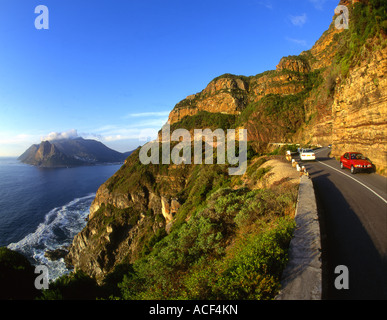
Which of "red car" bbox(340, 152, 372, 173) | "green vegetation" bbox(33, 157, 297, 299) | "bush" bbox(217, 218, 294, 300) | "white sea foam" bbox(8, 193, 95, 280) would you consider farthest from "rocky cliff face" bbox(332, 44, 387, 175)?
"white sea foam" bbox(8, 193, 95, 280)

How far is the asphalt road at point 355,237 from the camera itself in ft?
12.5

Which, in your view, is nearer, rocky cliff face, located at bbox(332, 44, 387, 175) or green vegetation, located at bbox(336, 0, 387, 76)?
rocky cliff face, located at bbox(332, 44, 387, 175)

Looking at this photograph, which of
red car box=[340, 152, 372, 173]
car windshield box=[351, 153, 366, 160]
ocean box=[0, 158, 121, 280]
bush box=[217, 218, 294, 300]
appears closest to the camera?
bush box=[217, 218, 294, 300]

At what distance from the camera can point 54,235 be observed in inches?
1796

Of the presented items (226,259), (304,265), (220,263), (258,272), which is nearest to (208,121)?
(226,259)

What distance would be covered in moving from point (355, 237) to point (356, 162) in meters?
9.81

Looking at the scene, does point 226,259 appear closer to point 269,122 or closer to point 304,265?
point 304,265

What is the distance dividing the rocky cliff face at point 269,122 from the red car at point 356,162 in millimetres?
489

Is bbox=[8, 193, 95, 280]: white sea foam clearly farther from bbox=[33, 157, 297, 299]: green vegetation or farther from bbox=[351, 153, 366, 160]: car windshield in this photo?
bbox=[351, 153, 366, 160]: car windshield

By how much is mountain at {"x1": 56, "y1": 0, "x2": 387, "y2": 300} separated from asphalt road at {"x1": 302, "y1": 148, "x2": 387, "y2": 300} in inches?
44.4

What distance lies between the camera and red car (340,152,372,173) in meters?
12.4

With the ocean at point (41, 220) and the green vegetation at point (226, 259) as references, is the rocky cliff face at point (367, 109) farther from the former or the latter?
the ocean at point (41, 220)

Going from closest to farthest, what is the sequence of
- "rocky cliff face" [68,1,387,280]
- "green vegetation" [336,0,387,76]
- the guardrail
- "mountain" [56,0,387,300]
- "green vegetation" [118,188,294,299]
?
the guardrail
"green vegetation" [118,188,294,299]
"mountain" [56,0,387,300]
"green vegetation" [336,0,387,76]
"rocky cliff face" [68,1,387,280]
